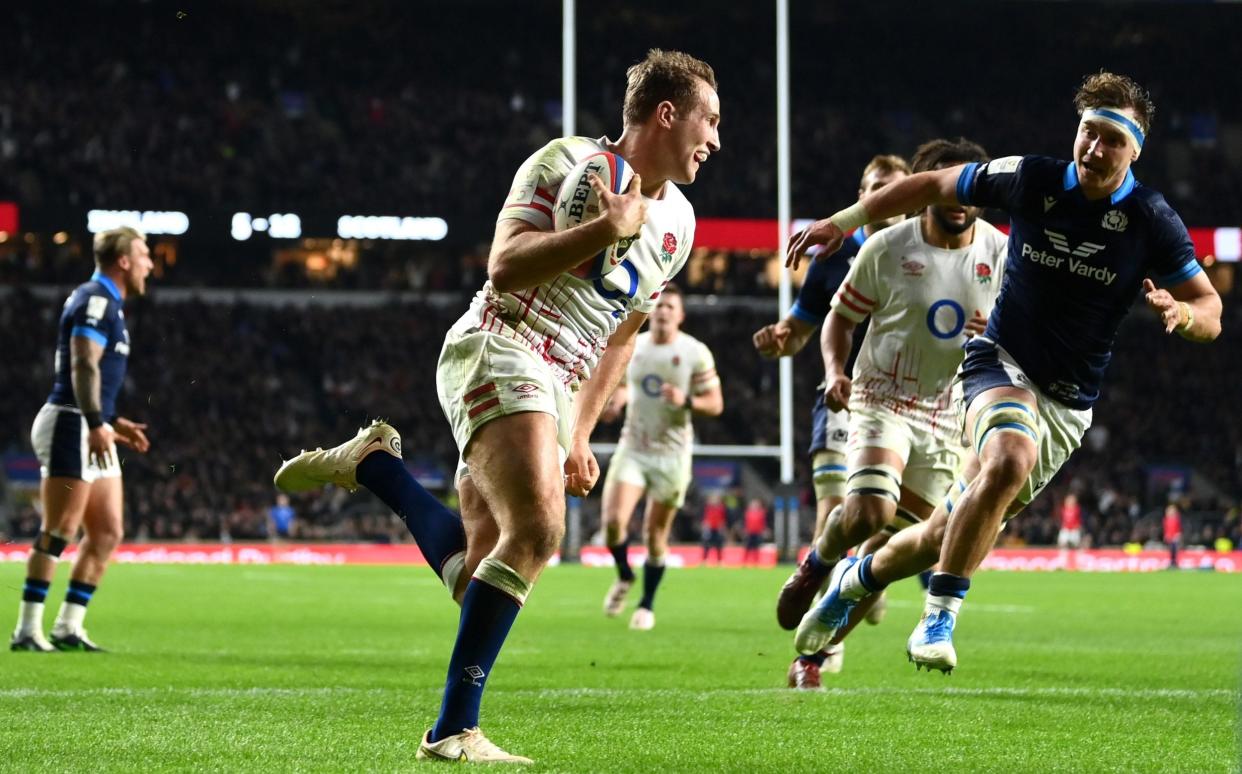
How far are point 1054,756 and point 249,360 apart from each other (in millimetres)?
30660

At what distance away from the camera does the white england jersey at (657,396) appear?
12.8 metres

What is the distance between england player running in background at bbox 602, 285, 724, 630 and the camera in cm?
1233

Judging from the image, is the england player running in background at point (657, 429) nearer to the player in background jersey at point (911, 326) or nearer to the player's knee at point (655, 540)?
the player's knee at point (655, 540)

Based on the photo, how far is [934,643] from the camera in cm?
534

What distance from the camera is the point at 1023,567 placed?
2792 centimetres

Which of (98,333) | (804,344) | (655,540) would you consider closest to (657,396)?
(655,540)

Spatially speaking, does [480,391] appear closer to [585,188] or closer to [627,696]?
[585,188]

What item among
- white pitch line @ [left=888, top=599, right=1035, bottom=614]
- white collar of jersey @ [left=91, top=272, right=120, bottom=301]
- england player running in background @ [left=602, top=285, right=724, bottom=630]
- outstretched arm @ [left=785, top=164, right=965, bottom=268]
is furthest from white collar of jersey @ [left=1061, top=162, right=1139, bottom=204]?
white pitch line @ [left=888, top=599, right=1035, bottom=614]

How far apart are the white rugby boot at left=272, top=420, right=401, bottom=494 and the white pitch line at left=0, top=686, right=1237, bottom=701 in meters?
0.92

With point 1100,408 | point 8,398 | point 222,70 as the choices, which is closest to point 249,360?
point 8,398

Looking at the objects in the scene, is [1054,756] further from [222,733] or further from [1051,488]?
[1051,488]

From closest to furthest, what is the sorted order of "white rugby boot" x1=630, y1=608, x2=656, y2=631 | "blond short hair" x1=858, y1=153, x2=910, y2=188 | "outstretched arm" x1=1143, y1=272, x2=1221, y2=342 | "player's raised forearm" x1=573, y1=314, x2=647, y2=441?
"player's raised forearm" x1=573, y1=314, x2=647, y2=441 < "outstretched arm" x1=1143, y1=272, x2=1221, y2=342 < "blond short hair" x1=858, y1=153, x2=910, y2=188 < "white rugby boot" x1=630, y1=608, x2=656, y2=631

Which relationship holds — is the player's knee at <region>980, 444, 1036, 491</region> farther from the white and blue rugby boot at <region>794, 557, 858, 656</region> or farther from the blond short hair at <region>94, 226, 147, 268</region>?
the blond short hair at <region>94, 226, 147, 268</region>

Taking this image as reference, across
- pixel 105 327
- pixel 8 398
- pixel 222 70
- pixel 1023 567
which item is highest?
pixel 222 70
